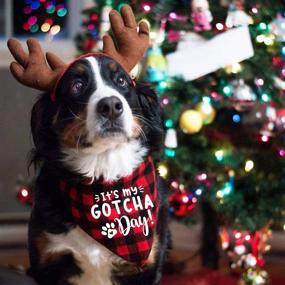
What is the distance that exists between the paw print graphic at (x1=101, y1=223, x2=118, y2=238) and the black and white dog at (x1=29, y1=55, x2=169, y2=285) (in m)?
0.04

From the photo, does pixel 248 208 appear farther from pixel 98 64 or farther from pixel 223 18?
pixel 98 64

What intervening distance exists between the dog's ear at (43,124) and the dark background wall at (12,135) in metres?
1.39

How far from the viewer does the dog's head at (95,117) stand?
63.7 inches

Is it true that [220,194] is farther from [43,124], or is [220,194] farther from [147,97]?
[43,124]

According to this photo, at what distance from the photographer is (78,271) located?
1.77m

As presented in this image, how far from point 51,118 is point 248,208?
1.06 metres

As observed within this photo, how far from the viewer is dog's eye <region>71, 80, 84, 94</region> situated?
1.68m

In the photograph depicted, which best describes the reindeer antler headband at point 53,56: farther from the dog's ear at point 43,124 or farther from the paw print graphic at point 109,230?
the paw print graphic at point 109,230

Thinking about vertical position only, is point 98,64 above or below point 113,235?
above

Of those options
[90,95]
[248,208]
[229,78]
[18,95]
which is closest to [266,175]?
[248,208]

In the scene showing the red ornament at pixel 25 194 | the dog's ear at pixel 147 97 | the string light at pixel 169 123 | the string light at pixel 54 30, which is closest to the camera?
the dog's ear at pixel 147 97

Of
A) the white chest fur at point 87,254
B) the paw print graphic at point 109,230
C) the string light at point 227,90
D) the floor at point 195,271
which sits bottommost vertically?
the floor at point 195,271

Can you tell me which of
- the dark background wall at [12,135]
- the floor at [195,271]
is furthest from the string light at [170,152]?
the dark background wall at [12,135]

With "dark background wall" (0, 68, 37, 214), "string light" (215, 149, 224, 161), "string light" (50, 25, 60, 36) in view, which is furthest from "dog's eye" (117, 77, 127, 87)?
"string light" (50, 25, 60, 36)
